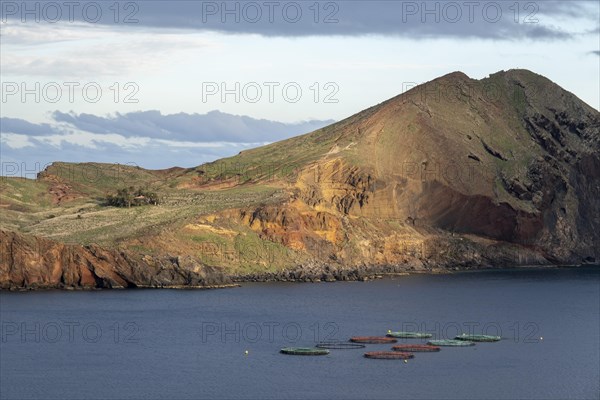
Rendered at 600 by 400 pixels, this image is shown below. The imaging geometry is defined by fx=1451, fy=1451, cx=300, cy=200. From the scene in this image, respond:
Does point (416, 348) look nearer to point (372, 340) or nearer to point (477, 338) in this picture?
point (372, 340)

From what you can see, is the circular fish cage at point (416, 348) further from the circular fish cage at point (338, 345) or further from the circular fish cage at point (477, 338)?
→ the circular fish cage at point (477, 338)

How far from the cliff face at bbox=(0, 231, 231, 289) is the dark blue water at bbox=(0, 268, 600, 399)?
5.47 meters

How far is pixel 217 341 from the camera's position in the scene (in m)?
147

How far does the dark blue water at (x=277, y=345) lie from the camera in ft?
401

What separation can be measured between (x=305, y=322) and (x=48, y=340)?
3096 cm

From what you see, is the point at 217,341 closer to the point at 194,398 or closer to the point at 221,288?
the point at 194,398

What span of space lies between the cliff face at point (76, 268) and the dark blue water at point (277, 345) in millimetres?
5465

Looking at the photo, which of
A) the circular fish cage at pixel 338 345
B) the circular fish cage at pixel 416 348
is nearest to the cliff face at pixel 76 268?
the circular fish cage at pixel 338 345

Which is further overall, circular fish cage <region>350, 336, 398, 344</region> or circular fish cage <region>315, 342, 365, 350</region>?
circular fish cage <region>350, 336, 398, 344</region>

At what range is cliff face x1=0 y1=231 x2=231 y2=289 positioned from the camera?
7293 inches

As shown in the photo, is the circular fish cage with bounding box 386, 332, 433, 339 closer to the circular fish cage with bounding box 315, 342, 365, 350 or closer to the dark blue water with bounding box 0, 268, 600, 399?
the dark blue water with bounding box 0, 268, 600, 399

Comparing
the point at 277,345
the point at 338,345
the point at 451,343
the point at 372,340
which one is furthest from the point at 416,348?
the point at 277,345

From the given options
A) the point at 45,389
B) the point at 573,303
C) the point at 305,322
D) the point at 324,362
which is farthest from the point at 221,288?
the point at 45,389

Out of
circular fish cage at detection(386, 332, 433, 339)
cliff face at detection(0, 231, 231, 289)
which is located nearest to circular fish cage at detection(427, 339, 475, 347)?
circular fish cage at detection(386, 332, 433, 339)
